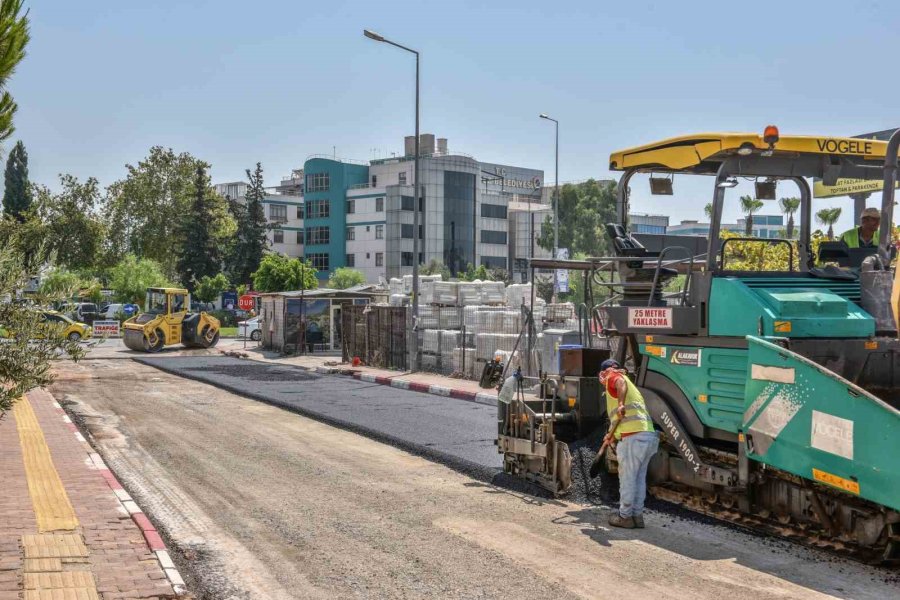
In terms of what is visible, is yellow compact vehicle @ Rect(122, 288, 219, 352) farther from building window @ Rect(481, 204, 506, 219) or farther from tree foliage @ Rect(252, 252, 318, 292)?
building window @ Rect(481, 204, 506, 219)

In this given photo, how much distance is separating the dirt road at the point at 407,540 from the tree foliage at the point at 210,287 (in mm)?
58021

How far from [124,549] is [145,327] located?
2992 cm

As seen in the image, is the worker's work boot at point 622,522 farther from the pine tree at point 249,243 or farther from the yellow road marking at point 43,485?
the pine tree at point 249,243

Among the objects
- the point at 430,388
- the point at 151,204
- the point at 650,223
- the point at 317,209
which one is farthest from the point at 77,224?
the point at 650,223

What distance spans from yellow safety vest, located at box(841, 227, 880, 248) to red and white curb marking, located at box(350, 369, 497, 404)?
10.9 m

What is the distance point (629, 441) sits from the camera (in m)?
8.50

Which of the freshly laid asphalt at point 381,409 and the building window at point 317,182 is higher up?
the building window at point 317,182

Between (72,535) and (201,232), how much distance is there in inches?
2646

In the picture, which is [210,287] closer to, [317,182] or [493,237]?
[317,182]

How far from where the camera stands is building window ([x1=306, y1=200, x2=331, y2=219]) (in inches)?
3578

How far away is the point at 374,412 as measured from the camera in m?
17.2

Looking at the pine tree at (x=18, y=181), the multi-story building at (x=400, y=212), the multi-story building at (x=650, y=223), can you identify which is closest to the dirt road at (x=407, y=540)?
the multi-story building at (x=400, y=212)

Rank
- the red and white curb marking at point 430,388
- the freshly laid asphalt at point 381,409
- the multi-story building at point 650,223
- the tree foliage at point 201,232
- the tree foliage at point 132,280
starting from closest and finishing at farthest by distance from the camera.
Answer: the freshly laid asphalt at point 381,409 → the red and white curb marking at point 430,388 → the tree foliage at point 132,280 → the tree foliage at point 201,232 → the multi-story building at point 650,223

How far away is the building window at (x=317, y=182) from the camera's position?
297ft
